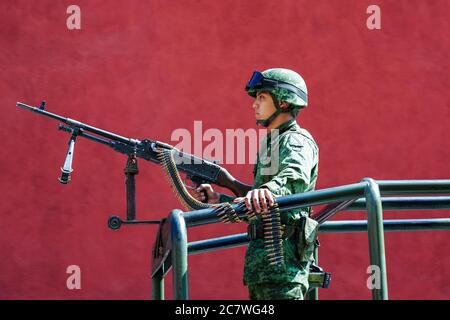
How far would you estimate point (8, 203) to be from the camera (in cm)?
870

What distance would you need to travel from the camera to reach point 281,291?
4254 mm

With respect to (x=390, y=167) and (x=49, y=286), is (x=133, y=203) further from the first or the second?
(x=390, y=167)

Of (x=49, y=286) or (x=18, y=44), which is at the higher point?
(x=18, y=44)

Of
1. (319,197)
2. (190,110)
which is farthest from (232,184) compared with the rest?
(190,110)

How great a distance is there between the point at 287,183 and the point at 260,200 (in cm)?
36

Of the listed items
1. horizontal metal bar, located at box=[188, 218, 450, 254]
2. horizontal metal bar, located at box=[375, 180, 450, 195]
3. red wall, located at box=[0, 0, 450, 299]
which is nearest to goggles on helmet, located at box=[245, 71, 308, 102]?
horizontal metal bar, located at box=[188, 218, 450, 254]

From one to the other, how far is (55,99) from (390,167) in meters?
2.85

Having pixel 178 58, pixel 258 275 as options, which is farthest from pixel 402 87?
pixel 258 275

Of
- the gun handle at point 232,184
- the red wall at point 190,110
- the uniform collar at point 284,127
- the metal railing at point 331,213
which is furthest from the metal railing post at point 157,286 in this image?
the red wall at point 190,110

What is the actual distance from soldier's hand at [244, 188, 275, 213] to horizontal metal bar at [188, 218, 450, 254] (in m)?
0.52

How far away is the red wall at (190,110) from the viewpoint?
8.63m

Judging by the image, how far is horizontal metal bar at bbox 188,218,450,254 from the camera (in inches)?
175

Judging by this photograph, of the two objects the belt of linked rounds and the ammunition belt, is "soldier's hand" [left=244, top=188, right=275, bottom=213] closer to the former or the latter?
the belt of linked rounds

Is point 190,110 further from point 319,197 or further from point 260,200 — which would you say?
point 319,197
